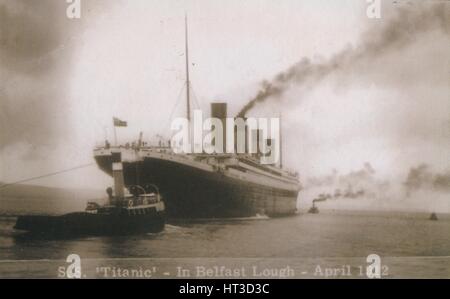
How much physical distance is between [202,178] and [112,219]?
280 cm

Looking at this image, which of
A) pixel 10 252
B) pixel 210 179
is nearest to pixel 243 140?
pixel 210 179

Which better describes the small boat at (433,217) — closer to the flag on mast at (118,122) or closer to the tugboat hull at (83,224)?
the tugboat hull at (83,224)

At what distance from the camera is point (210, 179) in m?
13.6

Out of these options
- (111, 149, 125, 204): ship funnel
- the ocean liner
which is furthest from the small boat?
(111, 149, 125, 204): ship funnel

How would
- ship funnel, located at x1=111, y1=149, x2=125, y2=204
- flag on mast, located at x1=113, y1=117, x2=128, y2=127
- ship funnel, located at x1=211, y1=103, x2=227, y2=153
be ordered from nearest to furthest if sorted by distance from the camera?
flag on mast, located at x1=113, y1=117, x2=128, y2=127 → ship funnel, located at x1=211, y1=103, x2=227, y2=153 → ship funnel, located at x1=111, y1=149, x2=125, y2=204

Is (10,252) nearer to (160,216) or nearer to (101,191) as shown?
(101,191)

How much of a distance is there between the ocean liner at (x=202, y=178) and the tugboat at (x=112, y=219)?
1.09ft

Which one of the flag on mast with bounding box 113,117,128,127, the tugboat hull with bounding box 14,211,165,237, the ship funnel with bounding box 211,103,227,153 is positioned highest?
the ship funnel with bounding box 211,103,227,153

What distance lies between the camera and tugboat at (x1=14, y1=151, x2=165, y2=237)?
11.1m

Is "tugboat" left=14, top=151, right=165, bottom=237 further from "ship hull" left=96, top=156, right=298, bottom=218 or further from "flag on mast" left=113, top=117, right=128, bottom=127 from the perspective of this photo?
"flag on mast" left=113, top=117, right=128, bottom=127

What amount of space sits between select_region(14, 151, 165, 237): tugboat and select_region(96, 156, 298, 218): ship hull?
37cm

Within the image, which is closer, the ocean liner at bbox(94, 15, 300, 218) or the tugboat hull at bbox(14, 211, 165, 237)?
the tugboat hull at bbox(14, 211, 165, 237)

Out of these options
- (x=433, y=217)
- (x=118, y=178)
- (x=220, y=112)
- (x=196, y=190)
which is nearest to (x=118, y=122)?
(x=118, y=178)
